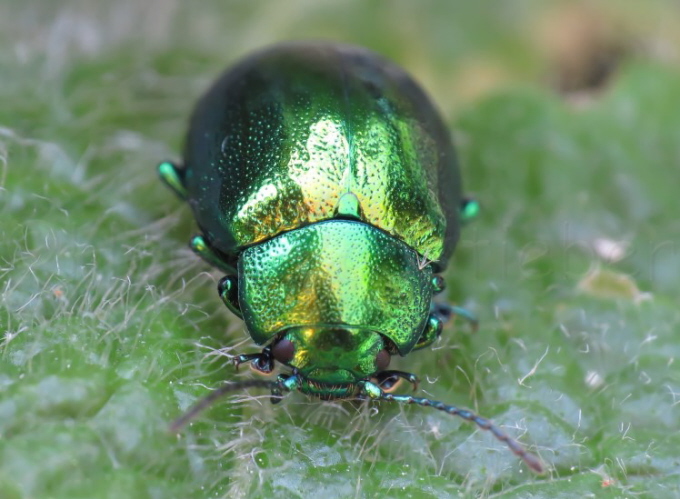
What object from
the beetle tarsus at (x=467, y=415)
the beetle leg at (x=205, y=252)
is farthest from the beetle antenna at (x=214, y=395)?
the beetle leg at (x=205, y=252)

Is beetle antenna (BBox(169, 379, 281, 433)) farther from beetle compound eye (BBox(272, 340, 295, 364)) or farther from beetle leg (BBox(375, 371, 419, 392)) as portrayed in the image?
beetle leg (BBox(375, 371, 419, 392))

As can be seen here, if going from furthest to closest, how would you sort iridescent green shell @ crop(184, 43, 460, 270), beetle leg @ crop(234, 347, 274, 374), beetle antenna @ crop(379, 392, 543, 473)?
iridescent green shell @ crop(184, 43, 460, 270), beetle leg @ crop(234, 347, 274, 374), beetle antenna @ crop(379, 392, 543, 473)

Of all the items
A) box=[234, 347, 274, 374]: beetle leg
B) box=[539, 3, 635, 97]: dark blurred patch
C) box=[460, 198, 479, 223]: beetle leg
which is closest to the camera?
box=[234, 347, 274, 374]: beetle leg

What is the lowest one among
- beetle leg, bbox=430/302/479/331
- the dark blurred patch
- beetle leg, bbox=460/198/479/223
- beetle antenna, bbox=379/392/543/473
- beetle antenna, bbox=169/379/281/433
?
beetle antenna, bbox=379/392/543/473

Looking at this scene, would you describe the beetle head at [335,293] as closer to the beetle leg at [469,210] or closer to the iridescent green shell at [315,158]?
the iridescent green shell at [315,158]

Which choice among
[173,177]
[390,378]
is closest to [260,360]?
[390,378]

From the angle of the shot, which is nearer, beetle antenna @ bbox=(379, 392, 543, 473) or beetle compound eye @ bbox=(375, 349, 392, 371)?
beetle antenna @ bbox=(379, 392, 543, 473)

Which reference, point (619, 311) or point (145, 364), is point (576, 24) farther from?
point (145, 364)

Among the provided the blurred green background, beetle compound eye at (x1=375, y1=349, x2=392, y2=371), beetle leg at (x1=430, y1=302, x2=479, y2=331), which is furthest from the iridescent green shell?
beetle compound eye at (x1=375, y1=349, x2=392, y2=371)
